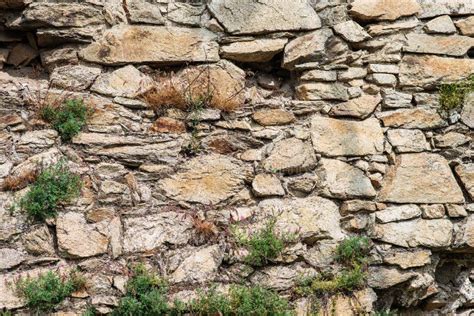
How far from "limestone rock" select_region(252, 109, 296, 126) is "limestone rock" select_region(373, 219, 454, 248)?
107 cm

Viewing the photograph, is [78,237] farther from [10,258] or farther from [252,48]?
[252,48]

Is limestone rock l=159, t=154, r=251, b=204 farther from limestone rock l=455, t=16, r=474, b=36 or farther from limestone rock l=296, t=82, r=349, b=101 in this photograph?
limestone rock l=455, t=16, r=474, b=36

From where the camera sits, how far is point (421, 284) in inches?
173

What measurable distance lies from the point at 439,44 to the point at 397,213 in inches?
57.8

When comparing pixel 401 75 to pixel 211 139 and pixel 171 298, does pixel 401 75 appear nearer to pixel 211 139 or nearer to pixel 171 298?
pixel 211 139

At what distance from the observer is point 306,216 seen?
445 cm

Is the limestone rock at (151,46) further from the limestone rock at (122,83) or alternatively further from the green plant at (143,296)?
the green plant at (143,296)

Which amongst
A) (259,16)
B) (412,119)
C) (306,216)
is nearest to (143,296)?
(306,216)

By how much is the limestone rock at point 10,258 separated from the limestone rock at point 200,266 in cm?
100

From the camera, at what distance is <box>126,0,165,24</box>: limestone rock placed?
4.67 meters

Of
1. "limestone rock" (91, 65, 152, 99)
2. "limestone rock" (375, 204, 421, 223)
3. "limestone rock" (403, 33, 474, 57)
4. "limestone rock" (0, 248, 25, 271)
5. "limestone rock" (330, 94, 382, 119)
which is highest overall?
"limestone rock" (403, 33, 474, 57)

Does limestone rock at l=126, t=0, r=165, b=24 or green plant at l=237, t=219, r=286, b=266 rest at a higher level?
limestone rock at l=126, t=0, r=165, b=24

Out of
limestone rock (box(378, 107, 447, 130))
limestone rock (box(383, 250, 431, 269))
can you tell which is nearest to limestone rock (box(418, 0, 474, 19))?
limestone rock (box(378, 107, 447, 130))

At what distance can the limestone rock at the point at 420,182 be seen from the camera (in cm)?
459
